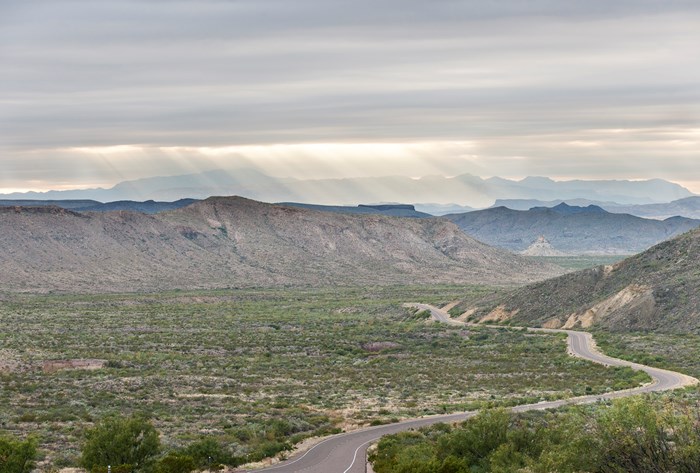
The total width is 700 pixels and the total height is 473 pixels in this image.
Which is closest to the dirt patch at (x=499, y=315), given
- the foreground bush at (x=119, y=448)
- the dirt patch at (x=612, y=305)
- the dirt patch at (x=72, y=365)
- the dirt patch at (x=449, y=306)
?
the dirt patch at (x=612, y=305)

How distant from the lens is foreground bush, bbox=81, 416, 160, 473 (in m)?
34.8

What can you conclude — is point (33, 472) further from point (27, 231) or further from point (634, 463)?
point (27, 231)

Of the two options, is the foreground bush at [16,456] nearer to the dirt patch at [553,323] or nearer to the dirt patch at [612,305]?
the dirt patch at [612,305]

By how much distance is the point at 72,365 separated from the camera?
2680 inches

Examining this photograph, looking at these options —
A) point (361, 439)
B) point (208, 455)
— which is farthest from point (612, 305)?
point (208, 455)

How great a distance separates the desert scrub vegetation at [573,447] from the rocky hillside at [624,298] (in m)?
56.8

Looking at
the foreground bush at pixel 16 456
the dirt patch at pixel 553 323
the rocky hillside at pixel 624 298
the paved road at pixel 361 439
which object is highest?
the rocky hillside at pixel 624 298

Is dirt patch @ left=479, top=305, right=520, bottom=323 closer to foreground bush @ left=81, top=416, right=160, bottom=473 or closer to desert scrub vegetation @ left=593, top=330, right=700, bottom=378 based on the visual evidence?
desert scrub vegetation @ left=593, top=330, right=700, bottom=378

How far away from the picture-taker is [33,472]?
1385 inches

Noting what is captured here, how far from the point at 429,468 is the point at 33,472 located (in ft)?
48.7

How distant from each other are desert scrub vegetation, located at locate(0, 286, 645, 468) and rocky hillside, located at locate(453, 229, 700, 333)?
9.39 meters

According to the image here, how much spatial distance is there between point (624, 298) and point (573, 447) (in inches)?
2860

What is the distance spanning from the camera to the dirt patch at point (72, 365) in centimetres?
6612

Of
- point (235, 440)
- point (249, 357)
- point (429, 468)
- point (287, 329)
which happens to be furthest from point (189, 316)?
point (429, 468)
